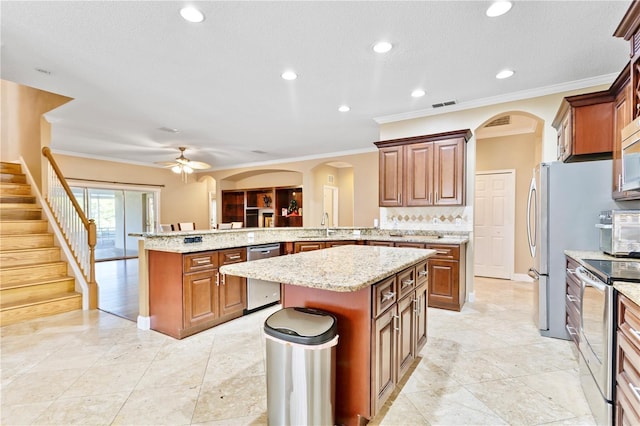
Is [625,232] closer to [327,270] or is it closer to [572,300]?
[572,300]

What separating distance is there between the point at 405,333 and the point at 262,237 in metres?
2.54

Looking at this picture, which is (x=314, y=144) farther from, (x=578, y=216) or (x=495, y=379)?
(x=495, y=379)

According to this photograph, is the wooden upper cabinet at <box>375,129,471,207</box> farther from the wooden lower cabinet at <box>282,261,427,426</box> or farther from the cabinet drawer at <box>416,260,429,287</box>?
the wooden lower cabinet at <box>282,261,427,426</box>

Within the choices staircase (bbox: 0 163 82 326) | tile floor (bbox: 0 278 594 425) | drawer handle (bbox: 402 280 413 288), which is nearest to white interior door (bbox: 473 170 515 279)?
tile floor (bbox: 0 278 594 425)

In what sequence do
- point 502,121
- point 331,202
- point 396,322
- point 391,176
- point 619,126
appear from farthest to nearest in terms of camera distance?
1. point 331,202
2. point 502,121
3. point 391,176
4. point 619,126
5. point 396,322

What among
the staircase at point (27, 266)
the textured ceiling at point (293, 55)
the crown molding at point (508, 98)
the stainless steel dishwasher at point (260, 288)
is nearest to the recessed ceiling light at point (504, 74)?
the textured ceiling at point (293, 55)

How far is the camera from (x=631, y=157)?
2.17 metres

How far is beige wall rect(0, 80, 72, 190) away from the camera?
177 inches

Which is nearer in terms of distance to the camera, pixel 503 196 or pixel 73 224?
pixel 73 224

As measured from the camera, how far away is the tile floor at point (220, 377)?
1812 mm

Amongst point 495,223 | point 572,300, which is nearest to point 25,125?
point 572,300

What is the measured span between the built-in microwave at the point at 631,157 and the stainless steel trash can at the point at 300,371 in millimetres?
2350

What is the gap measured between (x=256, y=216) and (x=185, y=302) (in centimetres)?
665

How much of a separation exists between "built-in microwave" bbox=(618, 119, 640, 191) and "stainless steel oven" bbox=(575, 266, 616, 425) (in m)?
0.76
